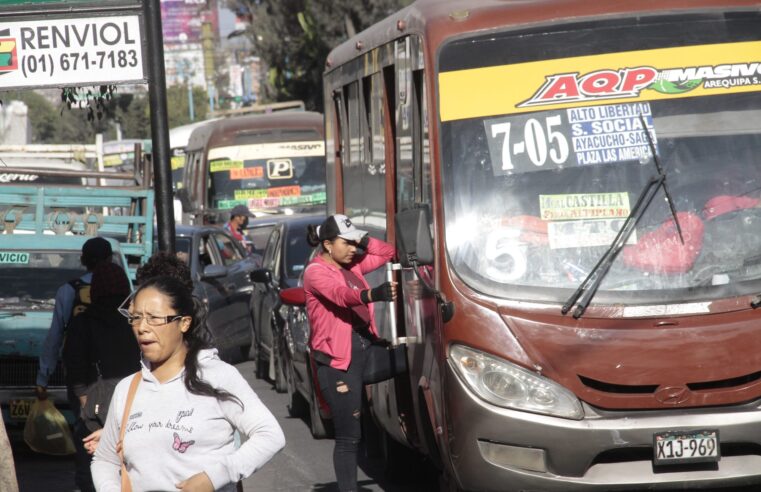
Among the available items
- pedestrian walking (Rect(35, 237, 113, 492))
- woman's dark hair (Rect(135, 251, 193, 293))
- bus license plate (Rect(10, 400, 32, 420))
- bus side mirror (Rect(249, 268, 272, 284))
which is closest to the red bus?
woman's dark hair (Rect(135, 251, 193, 293))

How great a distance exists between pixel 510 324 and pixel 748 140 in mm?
1614

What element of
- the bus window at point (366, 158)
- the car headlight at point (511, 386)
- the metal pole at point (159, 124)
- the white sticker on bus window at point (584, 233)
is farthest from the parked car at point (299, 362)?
the white sticker on bus window at point (584, 233)

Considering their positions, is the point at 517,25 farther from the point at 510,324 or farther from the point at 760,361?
the point at 760,361

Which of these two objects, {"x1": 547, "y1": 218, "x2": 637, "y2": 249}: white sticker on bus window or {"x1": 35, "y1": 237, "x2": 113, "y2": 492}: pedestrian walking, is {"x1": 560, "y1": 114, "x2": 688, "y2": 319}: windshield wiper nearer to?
{"x1": 547, "y1": 218, "x2": 637, "y2": 249}: white sticker on bus window

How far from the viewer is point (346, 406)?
7969mm

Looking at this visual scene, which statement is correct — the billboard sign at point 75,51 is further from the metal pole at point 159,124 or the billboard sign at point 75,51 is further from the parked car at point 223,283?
the parked car at point 223,283

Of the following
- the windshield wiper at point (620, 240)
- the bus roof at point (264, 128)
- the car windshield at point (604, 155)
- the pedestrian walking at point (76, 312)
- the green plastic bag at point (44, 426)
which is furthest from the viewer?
the bus roof at point (264, 128)

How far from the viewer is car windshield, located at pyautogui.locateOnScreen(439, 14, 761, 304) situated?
269 inches

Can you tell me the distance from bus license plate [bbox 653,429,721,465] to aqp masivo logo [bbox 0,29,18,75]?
4.02m

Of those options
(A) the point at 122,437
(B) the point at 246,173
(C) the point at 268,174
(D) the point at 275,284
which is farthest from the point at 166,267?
(B) the point at 246,173

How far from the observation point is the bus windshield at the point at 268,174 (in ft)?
85.5

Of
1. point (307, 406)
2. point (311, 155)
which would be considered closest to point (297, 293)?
point (307, 406)

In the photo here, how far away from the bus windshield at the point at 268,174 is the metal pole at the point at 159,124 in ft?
60.2

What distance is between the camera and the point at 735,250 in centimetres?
691
